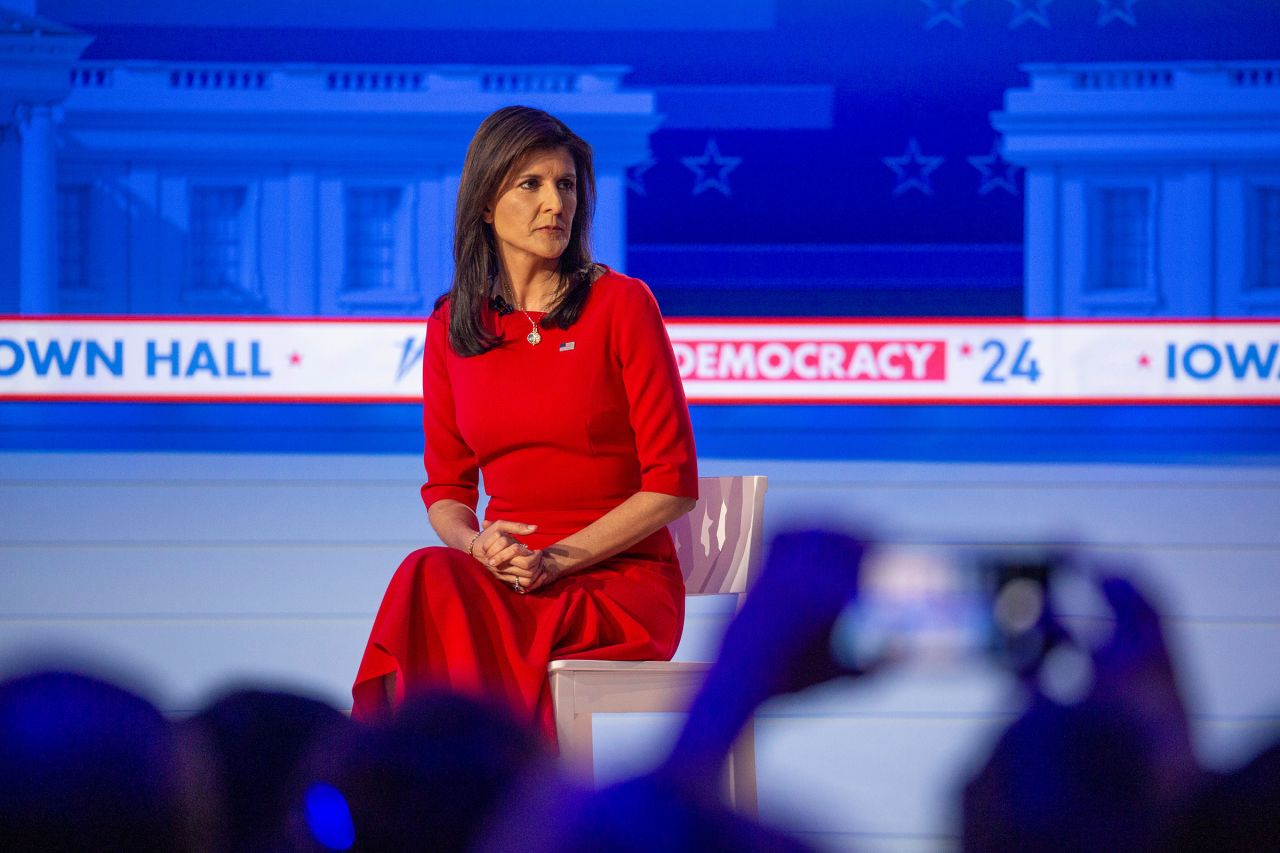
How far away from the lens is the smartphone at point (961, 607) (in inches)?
63.7

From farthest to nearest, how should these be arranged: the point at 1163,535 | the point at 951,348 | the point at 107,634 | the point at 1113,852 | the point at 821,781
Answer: the point at 951,348, the point at 1163,535, the point at 107,634, the point at 821,781, the point at 1113,852

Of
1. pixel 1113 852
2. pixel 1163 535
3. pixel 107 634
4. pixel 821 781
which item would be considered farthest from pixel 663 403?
pixel 1163 535

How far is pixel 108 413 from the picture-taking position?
15.3ft

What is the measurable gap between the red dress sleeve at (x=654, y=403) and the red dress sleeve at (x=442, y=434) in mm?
177

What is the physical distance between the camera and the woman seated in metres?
1.05

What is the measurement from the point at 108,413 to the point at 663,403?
4.04 metres

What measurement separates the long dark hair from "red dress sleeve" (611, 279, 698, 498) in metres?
0.05

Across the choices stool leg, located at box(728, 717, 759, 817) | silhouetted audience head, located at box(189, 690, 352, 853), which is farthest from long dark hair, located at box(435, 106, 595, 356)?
silhouetted audience head, located at box(189, 690, 352, 853)

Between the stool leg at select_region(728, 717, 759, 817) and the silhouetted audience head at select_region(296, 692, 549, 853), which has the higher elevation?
the silhouetted audience head at select_region(296, 692, 549, 853)

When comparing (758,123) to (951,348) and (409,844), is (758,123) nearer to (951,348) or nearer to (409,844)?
(951,348)

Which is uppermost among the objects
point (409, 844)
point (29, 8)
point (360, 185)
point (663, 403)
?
point (29, 8)

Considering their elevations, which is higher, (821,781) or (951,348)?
(951,348)

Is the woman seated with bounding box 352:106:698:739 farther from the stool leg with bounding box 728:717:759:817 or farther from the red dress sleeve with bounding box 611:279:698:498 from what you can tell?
the stool leg with bounding box 728:717:759:817

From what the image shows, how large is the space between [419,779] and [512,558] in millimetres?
598
